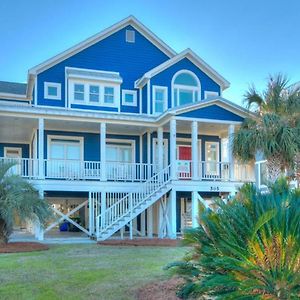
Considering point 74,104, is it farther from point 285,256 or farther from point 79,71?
point 285,256

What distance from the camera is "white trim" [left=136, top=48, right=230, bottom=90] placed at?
70.4 ft

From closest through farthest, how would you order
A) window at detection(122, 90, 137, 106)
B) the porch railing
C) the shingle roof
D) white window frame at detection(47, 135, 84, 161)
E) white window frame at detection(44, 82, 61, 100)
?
the porch railing → white window frame at detection(47, 135, 84, 161) → white window frame at detection(44, 82, 61, 100) → window at detection(122, 90, 137, 106) → the shingle roof

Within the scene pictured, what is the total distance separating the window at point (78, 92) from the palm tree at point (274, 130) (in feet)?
25.7

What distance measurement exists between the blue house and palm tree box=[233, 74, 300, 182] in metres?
1.86

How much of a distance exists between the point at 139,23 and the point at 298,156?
1086cm

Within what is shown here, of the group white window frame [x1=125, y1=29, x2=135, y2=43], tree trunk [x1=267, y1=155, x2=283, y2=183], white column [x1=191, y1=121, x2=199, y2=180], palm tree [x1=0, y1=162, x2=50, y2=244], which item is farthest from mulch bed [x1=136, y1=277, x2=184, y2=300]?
white window frame [x1=125, y1=29, x2=135, y2=43]

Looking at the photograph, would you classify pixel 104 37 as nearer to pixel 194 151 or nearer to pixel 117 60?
pixel 117 60

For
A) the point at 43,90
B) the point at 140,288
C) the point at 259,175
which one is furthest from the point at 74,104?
the point at 140,288

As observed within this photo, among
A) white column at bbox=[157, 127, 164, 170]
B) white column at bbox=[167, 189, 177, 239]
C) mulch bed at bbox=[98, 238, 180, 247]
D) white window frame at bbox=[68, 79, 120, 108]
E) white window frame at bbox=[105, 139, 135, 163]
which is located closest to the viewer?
mulch bed at bbox=[98, 238, 180, 247]

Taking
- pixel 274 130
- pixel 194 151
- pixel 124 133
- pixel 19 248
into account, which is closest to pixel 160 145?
pixel 194 151

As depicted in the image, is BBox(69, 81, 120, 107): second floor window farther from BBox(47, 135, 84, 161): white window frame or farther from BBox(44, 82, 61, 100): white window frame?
BBox(47, 135, 84, 161): white window frame

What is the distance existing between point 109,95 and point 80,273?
13.9m

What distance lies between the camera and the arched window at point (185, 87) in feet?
72.6

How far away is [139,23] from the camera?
22.5 metres
